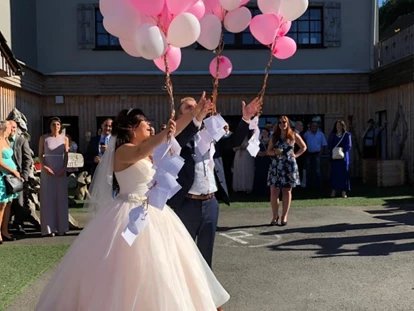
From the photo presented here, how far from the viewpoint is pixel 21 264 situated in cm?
693

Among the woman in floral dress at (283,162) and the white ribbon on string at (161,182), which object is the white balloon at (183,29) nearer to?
the white ribbon on string at (161,182)

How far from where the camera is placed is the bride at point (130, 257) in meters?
3.87

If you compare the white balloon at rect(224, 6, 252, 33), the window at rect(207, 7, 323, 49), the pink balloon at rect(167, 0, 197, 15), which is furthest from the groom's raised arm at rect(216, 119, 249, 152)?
the window at rect(207, 7, 323, 49)

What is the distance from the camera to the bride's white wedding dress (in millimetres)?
3863

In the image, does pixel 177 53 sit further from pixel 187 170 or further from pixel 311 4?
pixel 311 4

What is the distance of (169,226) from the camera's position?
4250mm

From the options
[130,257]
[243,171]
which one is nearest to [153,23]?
[130,257]

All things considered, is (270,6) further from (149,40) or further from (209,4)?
(149,40)

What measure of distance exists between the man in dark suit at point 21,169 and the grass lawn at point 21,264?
104cm

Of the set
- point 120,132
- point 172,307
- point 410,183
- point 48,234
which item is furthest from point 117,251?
point 410,183

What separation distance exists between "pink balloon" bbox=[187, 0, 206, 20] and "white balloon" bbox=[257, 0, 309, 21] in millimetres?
619

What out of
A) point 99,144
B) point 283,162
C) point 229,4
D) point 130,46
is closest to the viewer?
point 130,46

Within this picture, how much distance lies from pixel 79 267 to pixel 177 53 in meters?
2.12

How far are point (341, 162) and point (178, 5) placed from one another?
962cm
